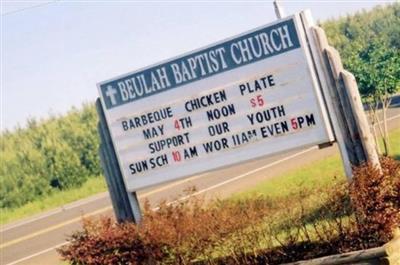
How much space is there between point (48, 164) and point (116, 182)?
65.4 feet

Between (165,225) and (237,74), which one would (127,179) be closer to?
(165,225)

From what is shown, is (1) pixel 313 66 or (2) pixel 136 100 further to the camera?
(2) pixel 136 100

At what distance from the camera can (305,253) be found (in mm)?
7078

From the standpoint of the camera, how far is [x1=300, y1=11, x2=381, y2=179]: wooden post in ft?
24.3

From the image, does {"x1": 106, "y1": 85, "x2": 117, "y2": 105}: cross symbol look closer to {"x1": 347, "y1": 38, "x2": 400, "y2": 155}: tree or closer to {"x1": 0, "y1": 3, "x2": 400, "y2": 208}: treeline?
{"x1": 347, "y1": 38, "x2": 400, "y2": 155}: tree

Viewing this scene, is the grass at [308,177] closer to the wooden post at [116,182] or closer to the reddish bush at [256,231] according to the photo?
the reddish bush at [256,231]

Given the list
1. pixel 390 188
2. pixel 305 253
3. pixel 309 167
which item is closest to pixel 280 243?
pixel 305 253

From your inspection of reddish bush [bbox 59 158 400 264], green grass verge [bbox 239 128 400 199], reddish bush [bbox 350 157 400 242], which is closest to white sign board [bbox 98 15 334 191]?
reddish bush [bbox 59 158 400 264]

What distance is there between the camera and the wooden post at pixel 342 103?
24.3 ft

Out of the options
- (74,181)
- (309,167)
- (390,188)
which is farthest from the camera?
(74,181)

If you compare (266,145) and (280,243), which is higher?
(266,145)

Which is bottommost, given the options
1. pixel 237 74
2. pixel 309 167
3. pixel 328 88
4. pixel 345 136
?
pixel 309 167

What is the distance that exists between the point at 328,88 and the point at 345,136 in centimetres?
64

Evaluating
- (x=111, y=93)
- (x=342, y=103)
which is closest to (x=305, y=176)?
(x=111, y=93)
